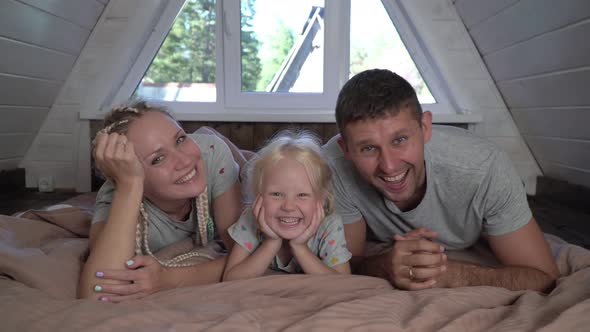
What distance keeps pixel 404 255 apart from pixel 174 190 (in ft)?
2.27

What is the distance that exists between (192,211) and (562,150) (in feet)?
7.10

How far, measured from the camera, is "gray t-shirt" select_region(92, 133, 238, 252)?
1.49 m

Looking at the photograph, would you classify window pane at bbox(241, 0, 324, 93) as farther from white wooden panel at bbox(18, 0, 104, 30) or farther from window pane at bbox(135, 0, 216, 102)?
white wooden panel at bbox(18, 0, 104, 30)

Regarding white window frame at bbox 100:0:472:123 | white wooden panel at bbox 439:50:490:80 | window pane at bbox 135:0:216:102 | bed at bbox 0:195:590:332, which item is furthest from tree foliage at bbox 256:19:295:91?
bed at bbox 0:195:590:332

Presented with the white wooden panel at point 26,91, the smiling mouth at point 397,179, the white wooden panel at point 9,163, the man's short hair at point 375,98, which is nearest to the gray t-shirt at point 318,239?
the smiling mouth at point 397,179

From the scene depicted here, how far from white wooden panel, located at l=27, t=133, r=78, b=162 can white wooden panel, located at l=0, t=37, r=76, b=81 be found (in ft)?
1.37

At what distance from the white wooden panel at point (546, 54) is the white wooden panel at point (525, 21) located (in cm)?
4

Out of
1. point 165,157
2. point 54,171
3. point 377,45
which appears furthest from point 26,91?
point 377,45

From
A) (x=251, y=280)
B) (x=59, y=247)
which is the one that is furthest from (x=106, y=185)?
(x=251, y=280)

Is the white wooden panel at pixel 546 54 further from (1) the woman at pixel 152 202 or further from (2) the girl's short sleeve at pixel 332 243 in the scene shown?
(1) the woman at pixel 152 202

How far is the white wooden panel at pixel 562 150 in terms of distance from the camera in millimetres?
2354

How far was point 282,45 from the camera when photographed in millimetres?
3047

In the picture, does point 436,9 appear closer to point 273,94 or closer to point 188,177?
point 273,94

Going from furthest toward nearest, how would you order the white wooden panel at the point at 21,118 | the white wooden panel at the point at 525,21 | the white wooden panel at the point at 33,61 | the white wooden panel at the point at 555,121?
the white wooden panel at the point at 21,118
the white wooden panel at the point at 33,61
the white wooden panel at the point at 555,121
the white wooden panel at the point at 525,21
